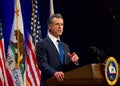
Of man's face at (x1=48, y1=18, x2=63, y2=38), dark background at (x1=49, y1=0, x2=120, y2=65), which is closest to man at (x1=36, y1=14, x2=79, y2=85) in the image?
man's face at (x1=48, y1=18, x2=63, y2=38)

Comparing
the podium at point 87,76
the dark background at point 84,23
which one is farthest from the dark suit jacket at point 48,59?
the dark background at point 84,23

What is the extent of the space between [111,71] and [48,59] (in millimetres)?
626

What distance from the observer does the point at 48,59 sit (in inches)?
115

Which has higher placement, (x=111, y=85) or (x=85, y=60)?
(x=111, y=85)

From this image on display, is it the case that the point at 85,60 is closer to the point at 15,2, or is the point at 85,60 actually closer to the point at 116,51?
the point at 116,51

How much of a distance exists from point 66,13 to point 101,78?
3373 millimetres

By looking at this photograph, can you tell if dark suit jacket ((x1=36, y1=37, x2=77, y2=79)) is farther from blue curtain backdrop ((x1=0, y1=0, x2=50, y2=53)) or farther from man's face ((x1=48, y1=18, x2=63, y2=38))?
blue curtain backdrop ((x1=0, y1=0, x2=50, y2=53))

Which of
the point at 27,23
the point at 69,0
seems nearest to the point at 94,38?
the point at 69,0

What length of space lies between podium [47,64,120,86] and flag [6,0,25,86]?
6.45 feet

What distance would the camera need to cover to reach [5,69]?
434 cm

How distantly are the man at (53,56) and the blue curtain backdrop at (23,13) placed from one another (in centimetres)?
166

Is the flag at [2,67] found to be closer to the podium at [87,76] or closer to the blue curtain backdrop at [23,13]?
the blue curtain backdrop at [23,13]

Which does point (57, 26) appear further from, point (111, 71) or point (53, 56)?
point (111, 71)

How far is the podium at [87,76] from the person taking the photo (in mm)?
2408
